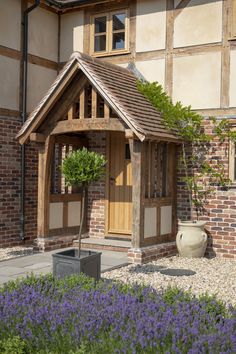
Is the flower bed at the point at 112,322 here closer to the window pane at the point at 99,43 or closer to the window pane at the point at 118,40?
the window pane at the point at 118,40

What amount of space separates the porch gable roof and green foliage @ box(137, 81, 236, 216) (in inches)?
9.6

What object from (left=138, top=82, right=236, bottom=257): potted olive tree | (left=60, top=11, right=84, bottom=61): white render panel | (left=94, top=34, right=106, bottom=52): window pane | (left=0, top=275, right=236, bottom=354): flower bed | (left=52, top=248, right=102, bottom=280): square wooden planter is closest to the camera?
(left=0, top=275, right=236, bottom=354): flower bed

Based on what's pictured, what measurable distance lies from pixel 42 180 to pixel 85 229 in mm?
2109

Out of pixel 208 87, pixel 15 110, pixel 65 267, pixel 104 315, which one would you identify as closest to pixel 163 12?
pixel 208 87

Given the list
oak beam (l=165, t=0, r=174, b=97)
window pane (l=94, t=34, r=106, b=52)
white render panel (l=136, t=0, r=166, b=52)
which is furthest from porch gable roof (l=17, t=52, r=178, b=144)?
window pane (l=94, t=34, r=106, b=52)

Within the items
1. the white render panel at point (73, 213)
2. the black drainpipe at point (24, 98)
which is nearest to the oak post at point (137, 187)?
the white render panel at point (73, 213)

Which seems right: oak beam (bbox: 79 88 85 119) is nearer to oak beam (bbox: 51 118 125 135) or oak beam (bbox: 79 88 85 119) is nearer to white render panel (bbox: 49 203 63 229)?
oak beam (bbox: 51 118 125 135)

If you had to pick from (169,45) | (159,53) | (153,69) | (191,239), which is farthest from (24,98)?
(191,239)

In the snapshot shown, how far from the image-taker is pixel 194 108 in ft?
35.8

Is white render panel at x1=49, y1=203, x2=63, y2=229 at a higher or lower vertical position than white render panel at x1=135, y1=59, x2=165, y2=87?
lower

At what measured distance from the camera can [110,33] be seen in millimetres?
12078

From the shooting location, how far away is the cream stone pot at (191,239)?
1022cm

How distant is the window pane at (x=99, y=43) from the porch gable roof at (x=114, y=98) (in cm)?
139

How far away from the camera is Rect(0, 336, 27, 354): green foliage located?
414 cm
